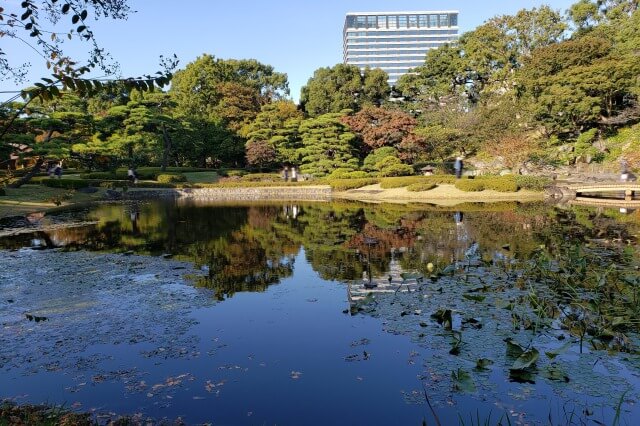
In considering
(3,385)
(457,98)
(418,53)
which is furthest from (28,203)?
(418,53)

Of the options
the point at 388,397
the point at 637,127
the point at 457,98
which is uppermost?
the point at 457,98

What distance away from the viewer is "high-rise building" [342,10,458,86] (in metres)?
152

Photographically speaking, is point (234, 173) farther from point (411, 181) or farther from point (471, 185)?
point (471, 185)

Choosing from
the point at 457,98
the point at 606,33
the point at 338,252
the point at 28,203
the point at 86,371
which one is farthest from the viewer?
the point at 457,98

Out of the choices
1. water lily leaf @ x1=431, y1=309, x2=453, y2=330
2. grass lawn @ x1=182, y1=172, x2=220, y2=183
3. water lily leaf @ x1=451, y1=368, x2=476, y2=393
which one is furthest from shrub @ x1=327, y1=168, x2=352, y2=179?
water lily leaf @ x1=451, y1=368, x2=476, y2=393

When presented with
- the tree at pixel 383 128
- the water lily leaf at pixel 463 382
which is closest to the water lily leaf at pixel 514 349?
the water lily leaf at pixel 463 382

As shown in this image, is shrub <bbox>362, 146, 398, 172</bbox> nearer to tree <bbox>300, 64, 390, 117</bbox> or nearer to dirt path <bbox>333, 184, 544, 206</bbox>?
dirt path <bbox>333, 184, 544, 206</bbox>

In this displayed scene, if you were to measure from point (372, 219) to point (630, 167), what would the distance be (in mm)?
19812

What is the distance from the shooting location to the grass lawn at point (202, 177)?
40.0 meters

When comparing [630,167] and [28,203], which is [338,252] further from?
[630,167]

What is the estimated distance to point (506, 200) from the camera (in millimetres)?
26016

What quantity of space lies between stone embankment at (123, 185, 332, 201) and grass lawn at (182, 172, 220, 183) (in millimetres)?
5416

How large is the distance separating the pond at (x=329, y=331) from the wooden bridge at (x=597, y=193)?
11.3 m

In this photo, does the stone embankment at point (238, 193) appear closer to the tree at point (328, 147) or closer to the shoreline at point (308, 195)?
the shoreline at point (308, 195)
